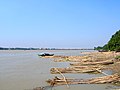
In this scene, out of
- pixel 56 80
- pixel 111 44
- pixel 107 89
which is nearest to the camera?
pixel 107 89

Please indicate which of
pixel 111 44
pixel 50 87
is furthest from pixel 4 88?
pixel 111 44

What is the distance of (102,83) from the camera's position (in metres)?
18.9

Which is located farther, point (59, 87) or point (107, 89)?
point (59, 87)

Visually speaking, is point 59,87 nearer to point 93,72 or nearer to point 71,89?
point 71,89

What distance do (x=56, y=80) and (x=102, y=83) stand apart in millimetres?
3622

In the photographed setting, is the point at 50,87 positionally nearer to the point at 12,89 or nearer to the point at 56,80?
the point at 56,80

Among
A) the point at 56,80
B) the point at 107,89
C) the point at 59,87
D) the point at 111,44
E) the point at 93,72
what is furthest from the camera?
the point at 111,44

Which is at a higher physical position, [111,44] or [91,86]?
[111,44]

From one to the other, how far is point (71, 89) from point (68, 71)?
1044cm

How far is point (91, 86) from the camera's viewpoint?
18.0 m

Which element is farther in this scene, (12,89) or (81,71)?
(81,71)

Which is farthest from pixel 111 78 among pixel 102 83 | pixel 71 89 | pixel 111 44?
pixel 111 44

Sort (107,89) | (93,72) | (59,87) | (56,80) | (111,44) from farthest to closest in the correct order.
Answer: (111,44), (93,72), (56,80), (59,87), (107,89)

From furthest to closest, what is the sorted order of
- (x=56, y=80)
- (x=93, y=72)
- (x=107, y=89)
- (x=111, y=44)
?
1. (x=111, y=44)
2. (x=93, y=72)
3. (x=56, y=80)
4. (x=107, y=89)
